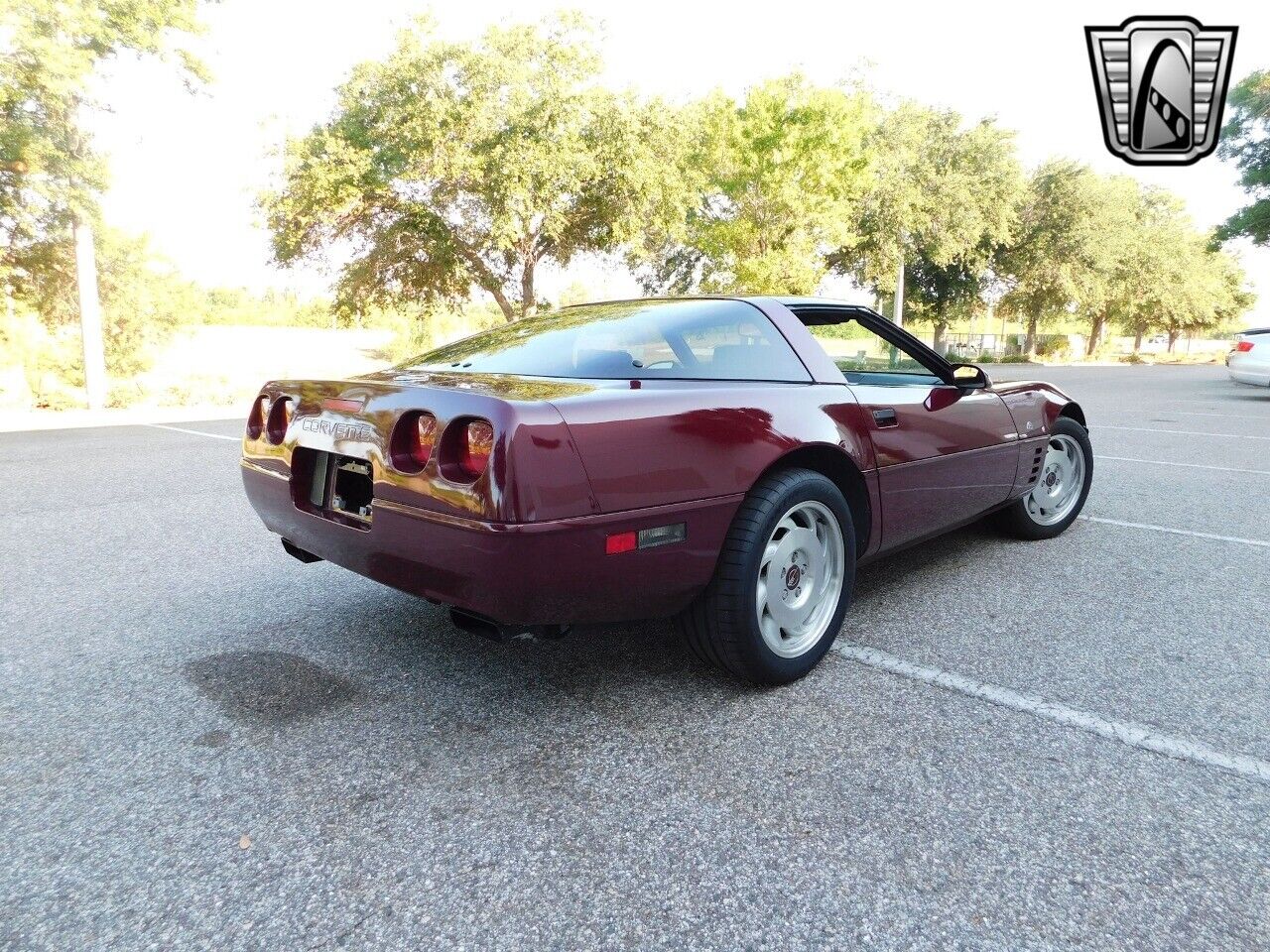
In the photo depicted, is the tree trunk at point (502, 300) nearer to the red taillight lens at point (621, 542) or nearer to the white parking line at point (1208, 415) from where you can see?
the white parking line at point (1208, 415)

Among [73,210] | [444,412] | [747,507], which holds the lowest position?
[747,507]

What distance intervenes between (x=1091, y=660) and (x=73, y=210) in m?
16.2

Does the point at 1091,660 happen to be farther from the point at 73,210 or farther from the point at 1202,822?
the point at 73,210

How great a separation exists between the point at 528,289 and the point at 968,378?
1971 centimetres

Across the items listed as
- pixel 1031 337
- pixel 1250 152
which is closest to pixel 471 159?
pixel 1250 152

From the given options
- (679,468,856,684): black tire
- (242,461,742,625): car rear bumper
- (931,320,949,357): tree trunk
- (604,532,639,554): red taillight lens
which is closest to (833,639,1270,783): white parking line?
(679,468,856,684): black tire

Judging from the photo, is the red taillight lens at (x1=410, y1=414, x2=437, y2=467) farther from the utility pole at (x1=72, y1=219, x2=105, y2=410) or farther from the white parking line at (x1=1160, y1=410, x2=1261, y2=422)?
the utility pole at (x1=72, y1=219, x2=105, y2=410)

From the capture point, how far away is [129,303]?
63.3 ft

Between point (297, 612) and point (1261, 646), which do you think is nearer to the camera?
point (1261, 646)

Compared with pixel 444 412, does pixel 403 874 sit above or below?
below

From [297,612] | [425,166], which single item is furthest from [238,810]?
[425,166]

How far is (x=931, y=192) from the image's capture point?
2791 centimetres

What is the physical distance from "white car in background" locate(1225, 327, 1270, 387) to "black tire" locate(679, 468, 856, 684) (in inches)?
696

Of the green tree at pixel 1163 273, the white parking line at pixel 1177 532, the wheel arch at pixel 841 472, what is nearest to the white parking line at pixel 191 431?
the wheel arch at pixel 841 472
